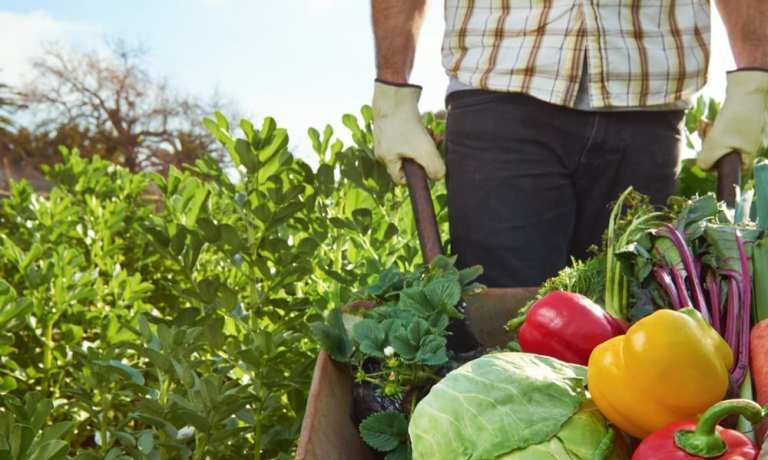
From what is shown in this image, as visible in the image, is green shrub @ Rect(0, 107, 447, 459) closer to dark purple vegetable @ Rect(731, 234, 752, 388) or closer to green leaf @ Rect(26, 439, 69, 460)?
green leaf @ Rect(26, 439, 69, 460)

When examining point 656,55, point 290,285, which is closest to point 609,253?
point 656,55

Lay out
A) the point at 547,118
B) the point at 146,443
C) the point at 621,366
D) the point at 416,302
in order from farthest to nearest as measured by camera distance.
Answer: the point at 547,118, the point at 146,443, the point at 416,302, the point at 621,366

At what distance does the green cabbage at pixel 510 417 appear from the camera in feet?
3.89

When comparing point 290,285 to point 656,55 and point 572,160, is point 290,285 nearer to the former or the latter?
point 572,160

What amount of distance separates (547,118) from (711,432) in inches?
60.1

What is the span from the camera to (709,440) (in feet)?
3.47

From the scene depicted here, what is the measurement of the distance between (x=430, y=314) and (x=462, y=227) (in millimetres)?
908

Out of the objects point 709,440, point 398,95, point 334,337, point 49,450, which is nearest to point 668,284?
point 709,440

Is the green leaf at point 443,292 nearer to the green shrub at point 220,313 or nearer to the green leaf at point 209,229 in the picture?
the green shrub at point 220,313

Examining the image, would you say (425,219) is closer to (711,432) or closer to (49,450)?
(49,450)

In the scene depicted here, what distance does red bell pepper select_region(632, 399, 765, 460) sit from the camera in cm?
105

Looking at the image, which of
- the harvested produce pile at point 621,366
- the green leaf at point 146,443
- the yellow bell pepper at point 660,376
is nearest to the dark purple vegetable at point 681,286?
the harvested produce pile at point 621,366

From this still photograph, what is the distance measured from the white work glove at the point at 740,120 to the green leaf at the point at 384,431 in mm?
1491

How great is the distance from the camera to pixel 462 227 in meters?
2.56
